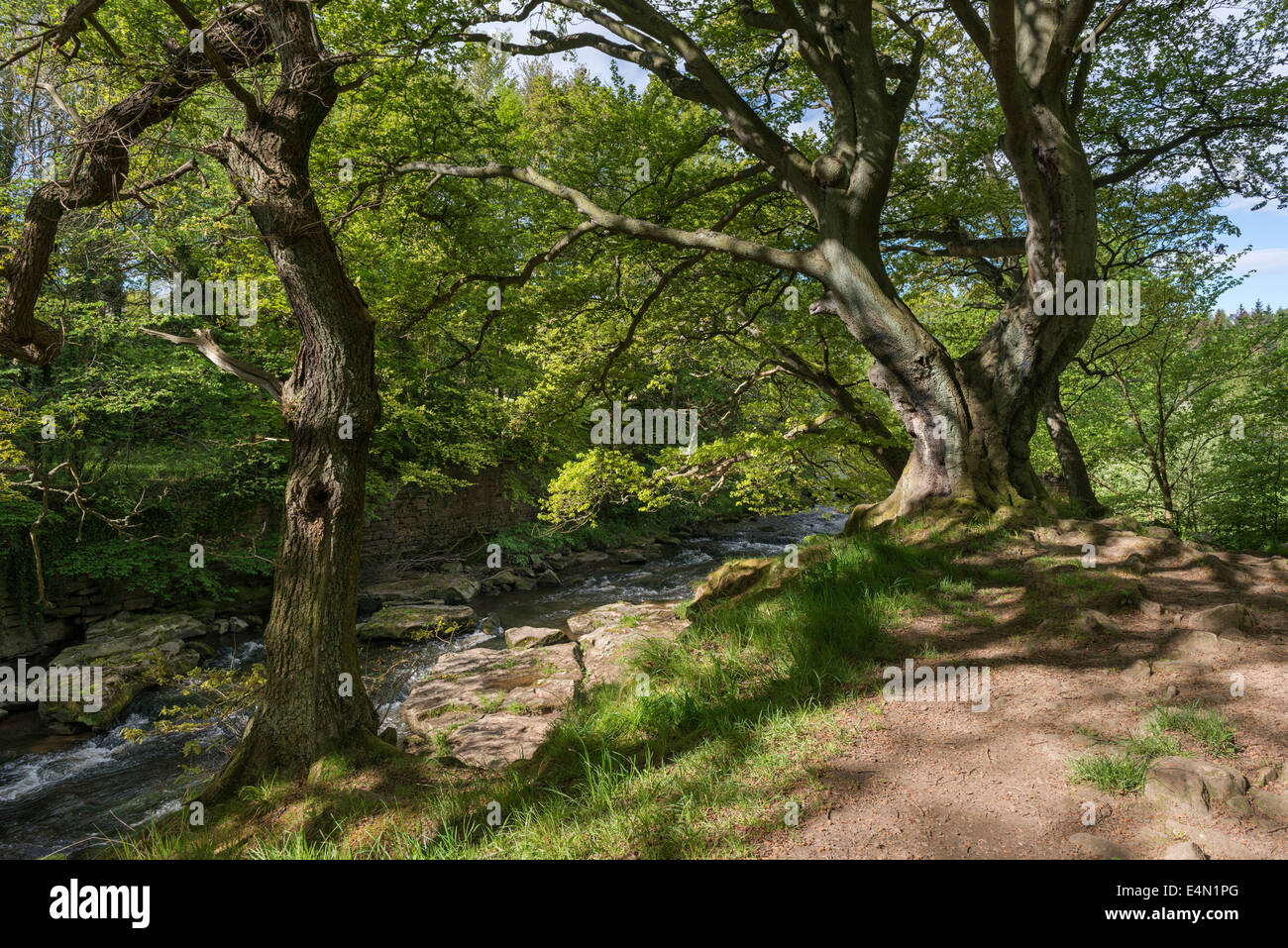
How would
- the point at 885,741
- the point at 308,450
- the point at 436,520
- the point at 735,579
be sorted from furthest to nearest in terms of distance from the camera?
the point at 436,520 < the point at 735,579 < the point at 308,450 < the point at 885,741

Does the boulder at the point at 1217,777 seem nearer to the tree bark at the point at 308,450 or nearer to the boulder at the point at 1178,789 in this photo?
the boulder at the point at 1178,789

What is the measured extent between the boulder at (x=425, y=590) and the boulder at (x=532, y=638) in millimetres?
4769

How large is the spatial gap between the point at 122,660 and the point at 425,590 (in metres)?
5.90

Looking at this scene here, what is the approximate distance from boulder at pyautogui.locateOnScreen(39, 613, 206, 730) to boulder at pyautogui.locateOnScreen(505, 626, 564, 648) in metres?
4.57

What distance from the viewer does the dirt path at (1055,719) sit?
2352 millimetres

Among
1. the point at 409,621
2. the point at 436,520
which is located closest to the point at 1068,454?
the point at 409,621

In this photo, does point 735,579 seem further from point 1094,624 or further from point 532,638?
point 532,638

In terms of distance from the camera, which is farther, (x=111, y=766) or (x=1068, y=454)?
(x=1068, y=454)

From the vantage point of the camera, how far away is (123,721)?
8953 mm

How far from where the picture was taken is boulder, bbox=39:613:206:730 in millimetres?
8688

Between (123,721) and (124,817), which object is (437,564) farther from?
(124,817)

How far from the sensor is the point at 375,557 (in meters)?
17.5

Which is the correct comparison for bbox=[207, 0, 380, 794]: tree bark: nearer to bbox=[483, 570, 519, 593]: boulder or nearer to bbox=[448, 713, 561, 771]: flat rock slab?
bbox=[448, 713, 561, 771]: flat rock slab
